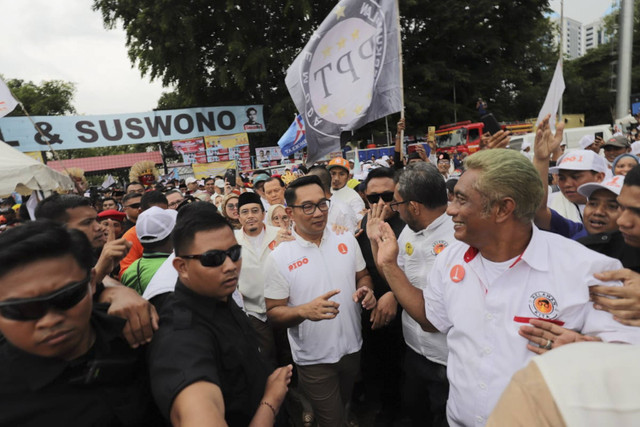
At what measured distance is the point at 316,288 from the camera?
2.61 meters

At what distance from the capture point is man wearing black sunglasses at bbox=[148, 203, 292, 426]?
122 cm

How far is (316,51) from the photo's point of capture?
184 inches

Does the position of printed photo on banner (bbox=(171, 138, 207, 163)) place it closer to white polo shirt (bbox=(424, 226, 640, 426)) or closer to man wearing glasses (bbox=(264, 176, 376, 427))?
man wearing glasses (bbox=(264, 176, 376, 427))

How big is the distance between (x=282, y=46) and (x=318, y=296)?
70.2ft

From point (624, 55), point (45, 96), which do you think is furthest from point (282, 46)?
point (45, 96)

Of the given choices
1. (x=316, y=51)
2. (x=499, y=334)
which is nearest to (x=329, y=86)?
(x=316, y=51)

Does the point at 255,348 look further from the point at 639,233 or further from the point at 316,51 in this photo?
the point at 316,51

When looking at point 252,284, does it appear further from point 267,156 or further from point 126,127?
point 267,156

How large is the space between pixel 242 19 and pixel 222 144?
25.0ft

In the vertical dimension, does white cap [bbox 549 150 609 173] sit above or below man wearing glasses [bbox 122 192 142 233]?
above

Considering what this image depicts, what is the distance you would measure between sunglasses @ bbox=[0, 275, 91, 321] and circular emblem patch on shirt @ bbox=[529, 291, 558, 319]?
5.72 feet

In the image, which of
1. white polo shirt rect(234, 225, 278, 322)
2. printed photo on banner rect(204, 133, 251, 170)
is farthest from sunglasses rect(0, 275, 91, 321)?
printed photo on banner rect(204, 133, 251, 170)

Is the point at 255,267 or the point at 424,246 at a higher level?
the point at 424,246

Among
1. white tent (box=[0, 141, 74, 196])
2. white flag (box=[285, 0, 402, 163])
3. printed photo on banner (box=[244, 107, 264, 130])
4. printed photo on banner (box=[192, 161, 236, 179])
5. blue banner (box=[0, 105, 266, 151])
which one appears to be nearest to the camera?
white flag (box=[285, 0, 402, 163])
